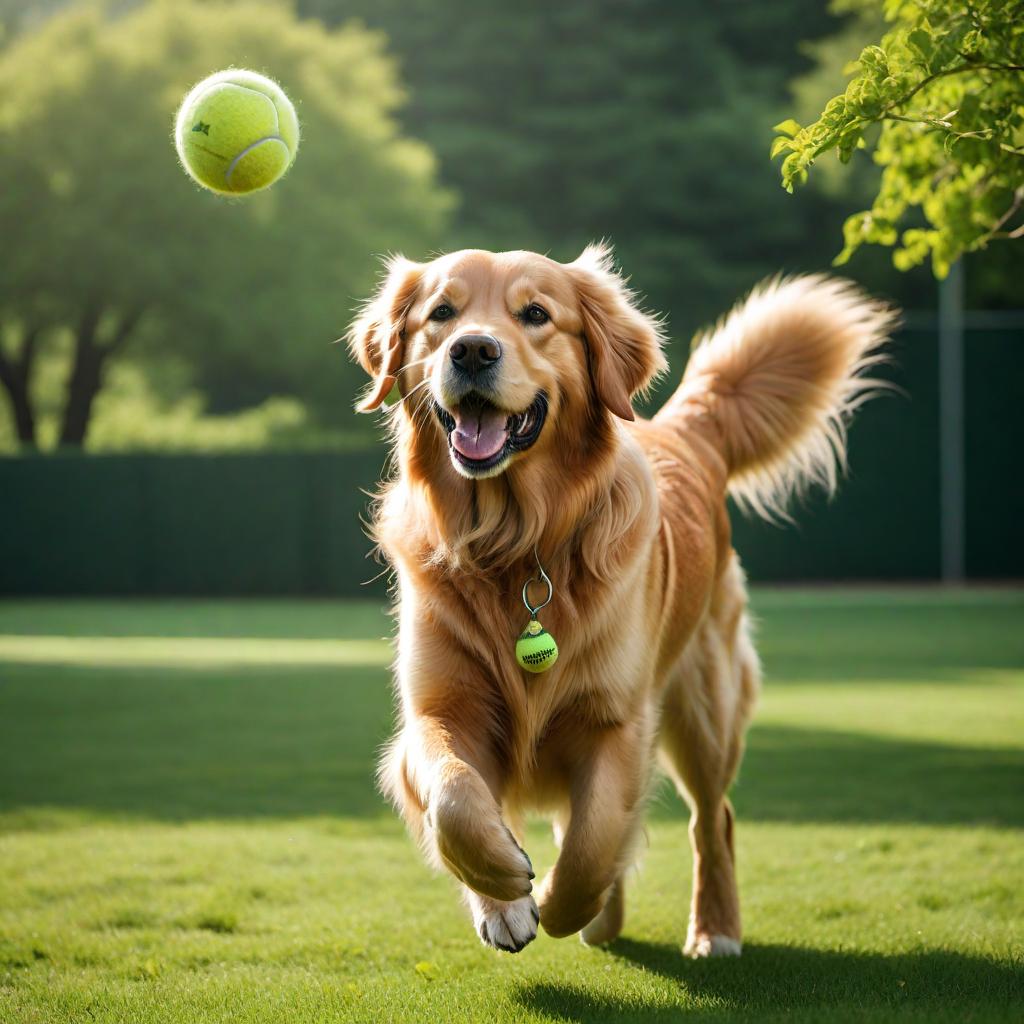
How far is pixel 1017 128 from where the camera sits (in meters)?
4.94

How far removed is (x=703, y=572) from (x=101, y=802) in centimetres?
376

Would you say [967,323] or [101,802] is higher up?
[967,323]

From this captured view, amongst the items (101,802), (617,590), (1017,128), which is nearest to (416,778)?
(617,590)

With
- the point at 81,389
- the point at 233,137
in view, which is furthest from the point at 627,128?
the point at 233,137

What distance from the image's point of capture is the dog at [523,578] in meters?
4.06

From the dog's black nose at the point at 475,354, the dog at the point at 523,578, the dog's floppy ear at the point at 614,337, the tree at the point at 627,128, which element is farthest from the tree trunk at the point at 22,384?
the dog's black nose at the point at 475,354

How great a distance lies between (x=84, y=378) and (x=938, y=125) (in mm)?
30740

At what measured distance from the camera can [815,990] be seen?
13.4 ft

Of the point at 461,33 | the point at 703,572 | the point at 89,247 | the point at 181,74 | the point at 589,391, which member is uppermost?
the point at 461,33

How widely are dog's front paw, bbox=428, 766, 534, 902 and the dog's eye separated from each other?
147 cm

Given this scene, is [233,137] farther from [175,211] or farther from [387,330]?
[175,211]

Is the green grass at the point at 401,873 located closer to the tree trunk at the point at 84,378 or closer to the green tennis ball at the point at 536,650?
the green tennis ball at the point at 536,650

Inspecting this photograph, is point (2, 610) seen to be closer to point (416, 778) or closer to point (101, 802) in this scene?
point (101, 802)

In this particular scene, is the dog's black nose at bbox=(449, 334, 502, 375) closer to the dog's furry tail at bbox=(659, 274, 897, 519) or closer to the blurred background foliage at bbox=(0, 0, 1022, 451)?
the dog's furry tail at bbox=(659, 274, 897, 519)
